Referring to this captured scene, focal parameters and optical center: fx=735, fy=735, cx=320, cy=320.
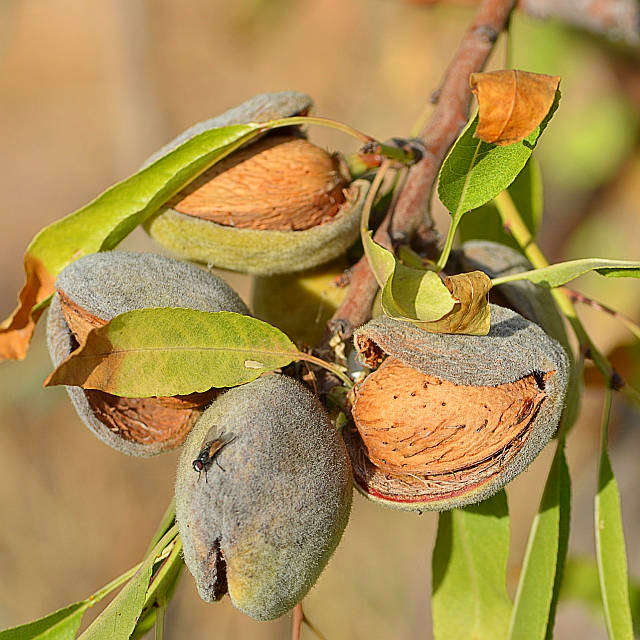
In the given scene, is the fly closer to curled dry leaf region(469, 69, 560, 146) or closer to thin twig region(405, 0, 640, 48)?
curled dry leaf region(469, 69, 560, 146)

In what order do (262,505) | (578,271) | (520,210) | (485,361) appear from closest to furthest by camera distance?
(262,505)
(485,361)
(578,271)
(520,210)

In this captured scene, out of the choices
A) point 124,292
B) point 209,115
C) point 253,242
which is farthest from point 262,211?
point 209,115

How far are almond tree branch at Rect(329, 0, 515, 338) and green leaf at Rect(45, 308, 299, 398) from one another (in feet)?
0.66

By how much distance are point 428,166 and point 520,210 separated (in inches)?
18.4

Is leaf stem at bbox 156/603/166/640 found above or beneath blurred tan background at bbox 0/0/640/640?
above

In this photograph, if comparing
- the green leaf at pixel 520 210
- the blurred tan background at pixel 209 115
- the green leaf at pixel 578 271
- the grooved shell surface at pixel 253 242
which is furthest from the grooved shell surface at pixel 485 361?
the blurred tan background at pixel 209 115

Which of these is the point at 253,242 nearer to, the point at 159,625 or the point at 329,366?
the point at 329,366

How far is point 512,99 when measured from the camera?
105cm

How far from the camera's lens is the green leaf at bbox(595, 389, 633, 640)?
4.49 feet

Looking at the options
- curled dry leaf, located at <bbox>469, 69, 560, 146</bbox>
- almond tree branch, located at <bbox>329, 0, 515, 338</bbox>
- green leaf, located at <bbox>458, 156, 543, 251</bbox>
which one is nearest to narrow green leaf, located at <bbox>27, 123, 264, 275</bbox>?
almond tree branch, located at <bbox>329, 0, 515, 338</bbox>

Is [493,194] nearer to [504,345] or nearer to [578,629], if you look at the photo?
[504,345]

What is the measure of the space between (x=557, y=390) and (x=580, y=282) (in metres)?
3.00

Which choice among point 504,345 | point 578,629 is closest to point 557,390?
point 504,345

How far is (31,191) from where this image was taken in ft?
26.4
